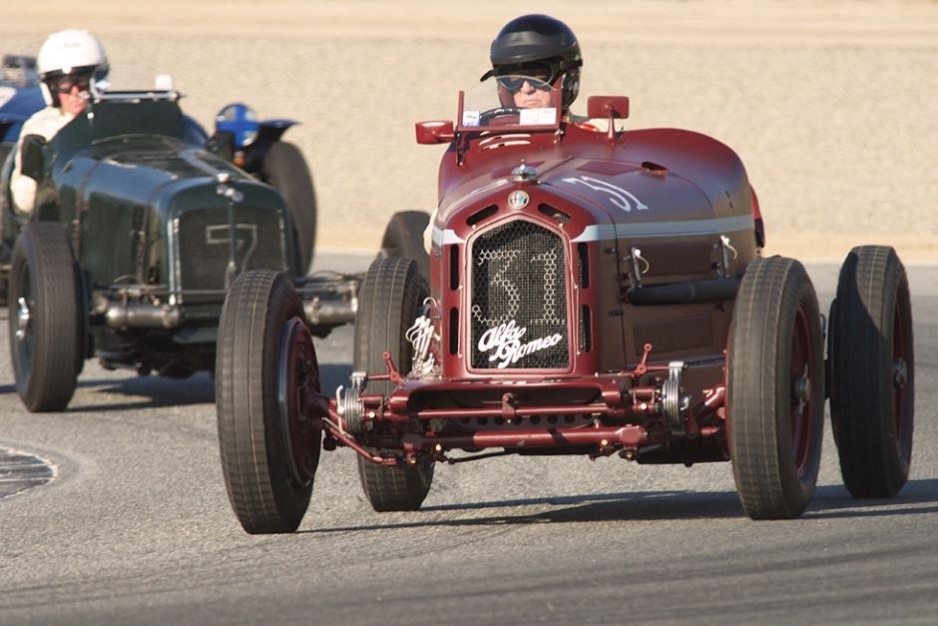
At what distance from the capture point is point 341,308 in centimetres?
1345

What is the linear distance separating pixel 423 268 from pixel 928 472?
4600mm

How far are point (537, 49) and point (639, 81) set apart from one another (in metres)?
28.0

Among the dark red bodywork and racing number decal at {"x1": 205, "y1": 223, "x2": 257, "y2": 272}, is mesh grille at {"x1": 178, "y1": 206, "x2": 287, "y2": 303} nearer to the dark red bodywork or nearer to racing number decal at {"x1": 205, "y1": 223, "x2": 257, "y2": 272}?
racing number decal at {"x1": 205, "y1": 223, "x2": 257, "y2": 272}

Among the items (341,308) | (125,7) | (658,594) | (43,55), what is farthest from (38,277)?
(125,7)

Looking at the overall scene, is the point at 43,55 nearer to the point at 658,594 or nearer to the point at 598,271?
the point at 598,271

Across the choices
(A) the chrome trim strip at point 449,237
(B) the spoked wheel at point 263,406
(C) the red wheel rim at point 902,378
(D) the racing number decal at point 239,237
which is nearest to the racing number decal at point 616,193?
(A) the chrome trim strip at point 449,237

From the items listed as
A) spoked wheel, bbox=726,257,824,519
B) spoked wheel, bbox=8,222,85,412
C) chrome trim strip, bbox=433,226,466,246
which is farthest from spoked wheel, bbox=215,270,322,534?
spoked wheel, bbox=8,222,85,412

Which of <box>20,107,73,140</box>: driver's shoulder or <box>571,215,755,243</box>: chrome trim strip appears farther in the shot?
<box>20,107,73,140</box>: driver's shoulder

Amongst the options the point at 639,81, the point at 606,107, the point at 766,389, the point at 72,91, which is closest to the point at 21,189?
the point at 72,91

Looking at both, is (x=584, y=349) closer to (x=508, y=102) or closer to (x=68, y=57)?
(x=508, y=102)

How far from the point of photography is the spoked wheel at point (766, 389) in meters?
7.71

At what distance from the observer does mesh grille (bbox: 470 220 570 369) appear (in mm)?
8117

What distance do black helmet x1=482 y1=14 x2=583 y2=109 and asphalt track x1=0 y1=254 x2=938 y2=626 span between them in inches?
74.8

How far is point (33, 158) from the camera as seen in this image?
15.3 metres
